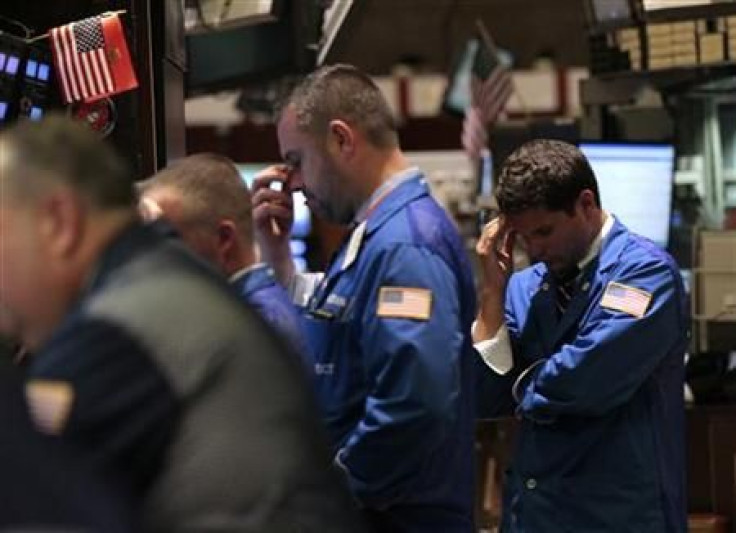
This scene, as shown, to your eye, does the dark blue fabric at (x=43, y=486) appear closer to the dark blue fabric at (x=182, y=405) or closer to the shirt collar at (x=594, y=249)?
the dark blue fabric at (x=182, y=405)

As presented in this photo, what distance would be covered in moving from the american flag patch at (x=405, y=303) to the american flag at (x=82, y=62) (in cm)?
150

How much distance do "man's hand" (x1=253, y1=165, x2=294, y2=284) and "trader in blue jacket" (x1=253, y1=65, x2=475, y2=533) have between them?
0.38 m

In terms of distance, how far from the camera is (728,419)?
6496 mm

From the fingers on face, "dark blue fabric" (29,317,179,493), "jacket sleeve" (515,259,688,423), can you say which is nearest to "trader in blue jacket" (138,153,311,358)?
the fingers on face

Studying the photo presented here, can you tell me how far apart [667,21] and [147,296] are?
532cm

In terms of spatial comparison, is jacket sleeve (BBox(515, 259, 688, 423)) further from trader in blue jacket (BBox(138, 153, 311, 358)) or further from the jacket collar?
trader in blue jacket (BBox(138, 153, 311, 358))

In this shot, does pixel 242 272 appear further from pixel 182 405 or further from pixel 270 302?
pixel 182 405

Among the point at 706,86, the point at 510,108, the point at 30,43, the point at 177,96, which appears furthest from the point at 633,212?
the point at 510,108

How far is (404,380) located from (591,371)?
92 cm

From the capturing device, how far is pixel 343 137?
156 inches

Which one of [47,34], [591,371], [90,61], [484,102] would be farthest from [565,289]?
[484,102]

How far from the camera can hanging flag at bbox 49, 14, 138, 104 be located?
4.91 metres

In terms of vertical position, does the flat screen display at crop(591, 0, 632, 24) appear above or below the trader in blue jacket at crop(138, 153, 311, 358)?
above

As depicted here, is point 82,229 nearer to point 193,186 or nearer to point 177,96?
point 193,186
